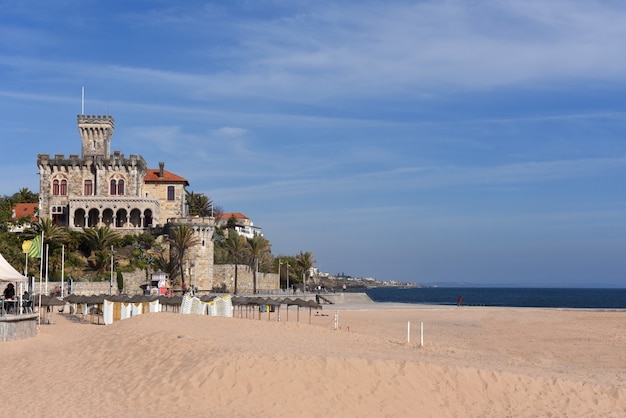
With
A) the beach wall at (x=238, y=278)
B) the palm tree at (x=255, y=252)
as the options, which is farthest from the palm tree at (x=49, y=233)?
the palm tree at (x=255, y=252)

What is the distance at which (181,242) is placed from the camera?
6031 cm

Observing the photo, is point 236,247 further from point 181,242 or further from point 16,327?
point 16,327

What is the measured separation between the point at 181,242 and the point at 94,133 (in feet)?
59.0

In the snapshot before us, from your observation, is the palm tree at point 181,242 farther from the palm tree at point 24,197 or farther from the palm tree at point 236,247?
the palm tree at point 24,197

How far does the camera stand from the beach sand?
55.7 feet

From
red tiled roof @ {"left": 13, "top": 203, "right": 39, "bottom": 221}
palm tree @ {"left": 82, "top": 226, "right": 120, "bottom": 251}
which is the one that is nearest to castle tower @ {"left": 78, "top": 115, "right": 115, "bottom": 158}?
red tiled roof @ {"left": 13, "top": 203, "right": 39, "bottom": 221}

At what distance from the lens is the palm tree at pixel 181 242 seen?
60.4m

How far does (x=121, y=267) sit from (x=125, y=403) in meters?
43.9

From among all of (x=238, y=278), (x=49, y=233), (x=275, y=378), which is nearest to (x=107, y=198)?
(x=49, y=233)

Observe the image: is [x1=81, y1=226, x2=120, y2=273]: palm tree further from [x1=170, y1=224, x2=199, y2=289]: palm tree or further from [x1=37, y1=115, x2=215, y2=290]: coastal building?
[x1=170, y1=224, x2=199, y2=289]: palm tree

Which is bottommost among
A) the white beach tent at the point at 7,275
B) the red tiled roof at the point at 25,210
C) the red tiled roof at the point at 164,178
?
the white beach tent at the point at 7,275

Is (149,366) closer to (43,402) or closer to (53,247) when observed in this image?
(43,402)

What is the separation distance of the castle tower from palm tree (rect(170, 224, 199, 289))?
565 inches

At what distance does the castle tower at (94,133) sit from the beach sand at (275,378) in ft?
151
